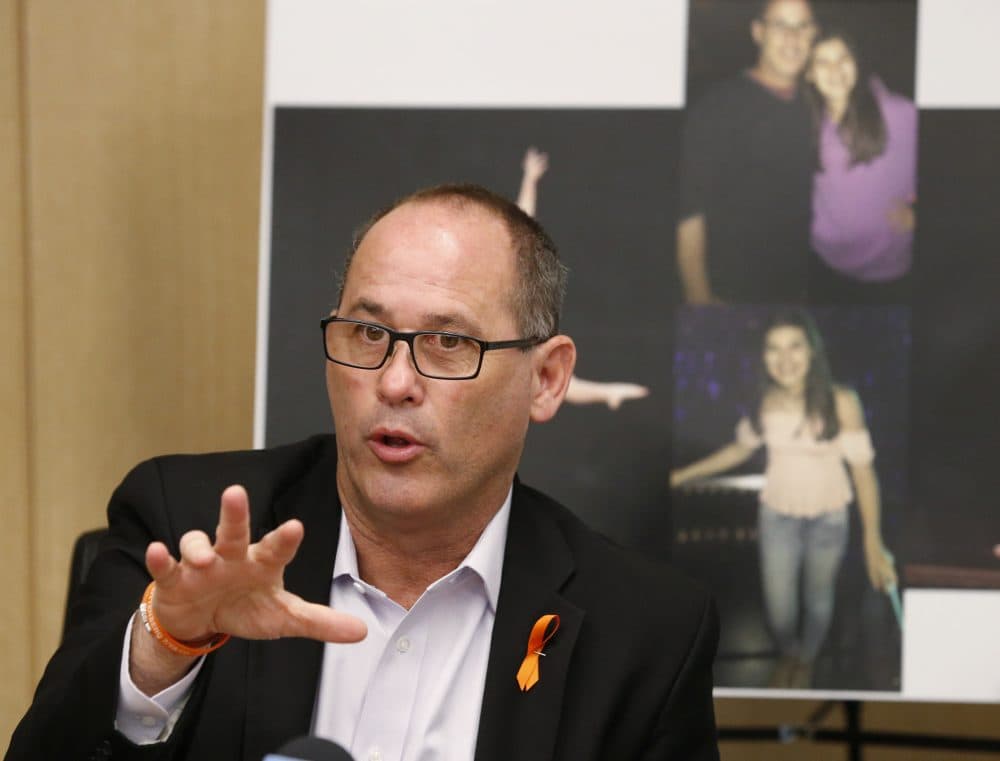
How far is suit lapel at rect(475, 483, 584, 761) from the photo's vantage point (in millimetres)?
2092

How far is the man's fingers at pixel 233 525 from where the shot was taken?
1525 mm

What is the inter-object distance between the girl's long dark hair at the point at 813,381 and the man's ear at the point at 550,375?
2.37 feet

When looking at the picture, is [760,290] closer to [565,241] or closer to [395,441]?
[565,241]

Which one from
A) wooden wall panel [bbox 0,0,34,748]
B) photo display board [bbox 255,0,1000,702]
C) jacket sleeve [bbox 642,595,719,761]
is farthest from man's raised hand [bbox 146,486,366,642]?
wooden wall panel [bbox 0,0,34,748]

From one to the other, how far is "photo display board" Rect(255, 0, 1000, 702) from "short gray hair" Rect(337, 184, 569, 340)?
2.21ft

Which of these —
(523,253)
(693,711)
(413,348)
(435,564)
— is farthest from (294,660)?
(523,253)

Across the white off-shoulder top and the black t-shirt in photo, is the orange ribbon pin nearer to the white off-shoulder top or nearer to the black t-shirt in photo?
the white off-shoulder top

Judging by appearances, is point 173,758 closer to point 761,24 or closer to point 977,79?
point 761,24

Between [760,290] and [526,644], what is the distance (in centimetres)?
122

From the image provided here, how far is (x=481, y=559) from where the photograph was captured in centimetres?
225

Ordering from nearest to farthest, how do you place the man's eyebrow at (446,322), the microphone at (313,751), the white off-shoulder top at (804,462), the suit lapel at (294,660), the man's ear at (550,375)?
the microphone at (313,751)
the suit lapel at (294,660)
the man's eyebrow at (446,322)
the man's ear at (550,375)
the white off-shoulder top at (804,462)

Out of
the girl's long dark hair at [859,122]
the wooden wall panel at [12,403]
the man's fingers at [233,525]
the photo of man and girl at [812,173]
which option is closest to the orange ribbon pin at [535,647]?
the man's fingers at [233,525]

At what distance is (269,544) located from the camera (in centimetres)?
160

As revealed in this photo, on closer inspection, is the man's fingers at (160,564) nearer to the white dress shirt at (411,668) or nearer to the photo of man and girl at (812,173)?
the white dress shirt at (411,668)
